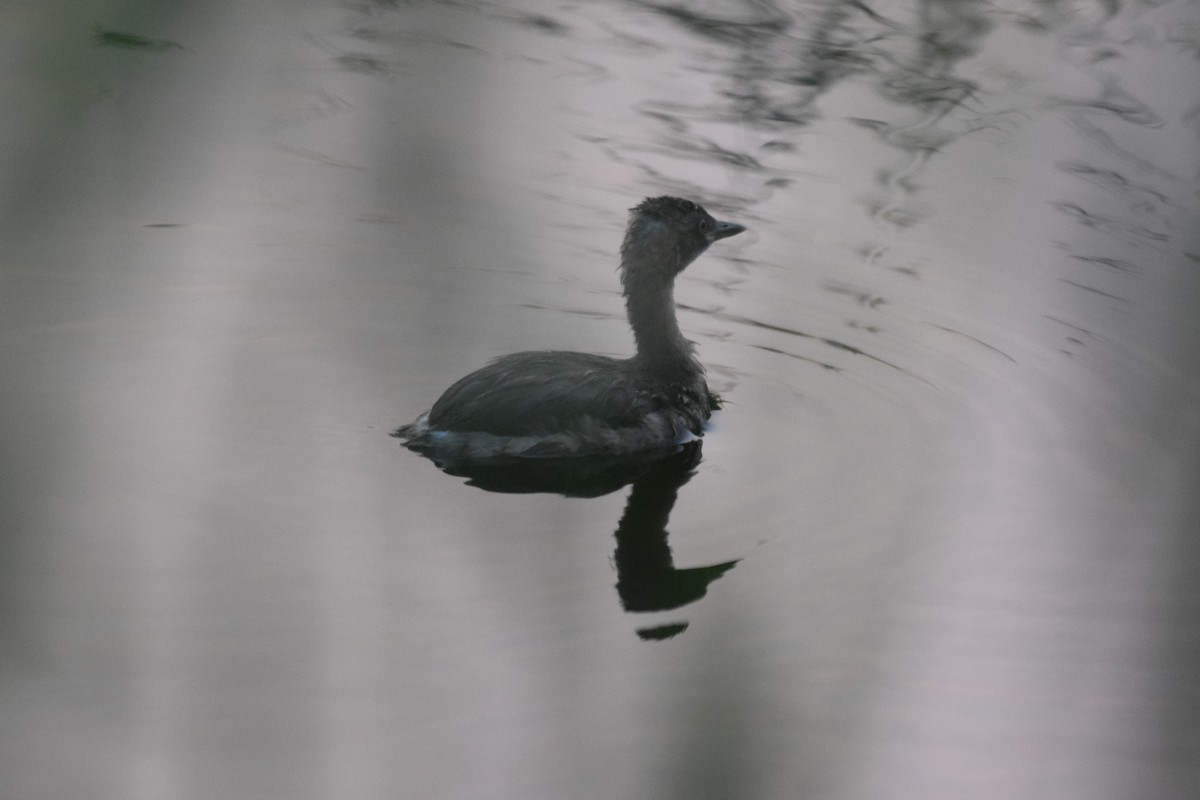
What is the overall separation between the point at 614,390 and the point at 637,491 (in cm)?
54

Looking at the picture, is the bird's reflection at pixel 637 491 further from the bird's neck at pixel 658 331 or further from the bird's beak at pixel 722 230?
the bird's beak at pixel 722 230

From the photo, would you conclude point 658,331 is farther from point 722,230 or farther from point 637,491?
point 637,491

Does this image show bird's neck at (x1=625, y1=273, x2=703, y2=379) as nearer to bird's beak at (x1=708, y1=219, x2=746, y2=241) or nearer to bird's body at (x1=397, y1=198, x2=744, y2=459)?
bird's body at (x1=397, y1=198, x2=744, y2=459)

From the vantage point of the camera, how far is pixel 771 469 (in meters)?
5.93

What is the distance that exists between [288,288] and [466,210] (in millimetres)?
4878

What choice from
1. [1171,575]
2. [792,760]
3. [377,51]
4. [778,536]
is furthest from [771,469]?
[1171,575]

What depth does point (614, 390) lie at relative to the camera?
614cm

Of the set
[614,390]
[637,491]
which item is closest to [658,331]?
[614,390]

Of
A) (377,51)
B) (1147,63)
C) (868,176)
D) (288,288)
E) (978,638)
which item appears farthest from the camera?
(1147,63)

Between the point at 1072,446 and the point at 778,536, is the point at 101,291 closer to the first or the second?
the point at 778,536

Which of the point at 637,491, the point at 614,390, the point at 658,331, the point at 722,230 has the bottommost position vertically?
the point at 637,491

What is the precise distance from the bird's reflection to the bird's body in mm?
70

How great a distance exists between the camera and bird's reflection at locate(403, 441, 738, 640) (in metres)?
4.73

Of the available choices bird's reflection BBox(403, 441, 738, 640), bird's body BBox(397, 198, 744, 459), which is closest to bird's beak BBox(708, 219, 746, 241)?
bird's body BBox(397, 198, 744, 459)
